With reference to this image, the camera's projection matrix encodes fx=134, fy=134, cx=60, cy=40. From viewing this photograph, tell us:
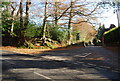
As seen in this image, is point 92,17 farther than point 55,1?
Yes

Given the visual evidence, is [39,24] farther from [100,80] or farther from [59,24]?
[100,80]

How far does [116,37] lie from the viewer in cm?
1762

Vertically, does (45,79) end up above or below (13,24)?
below

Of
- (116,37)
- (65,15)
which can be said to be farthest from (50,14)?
(116,37)

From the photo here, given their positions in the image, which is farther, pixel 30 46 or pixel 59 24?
pixel 59 24

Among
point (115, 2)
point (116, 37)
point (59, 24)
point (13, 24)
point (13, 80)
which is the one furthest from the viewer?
point (59, 24)

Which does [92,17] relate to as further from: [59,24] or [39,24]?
[39,24]

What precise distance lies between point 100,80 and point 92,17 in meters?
17.7

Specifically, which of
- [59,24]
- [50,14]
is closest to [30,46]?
[50,14]

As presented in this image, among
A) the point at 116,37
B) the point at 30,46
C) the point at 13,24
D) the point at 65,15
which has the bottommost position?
the point at 30,46

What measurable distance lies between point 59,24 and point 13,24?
29.4ft

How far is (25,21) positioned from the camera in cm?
1995

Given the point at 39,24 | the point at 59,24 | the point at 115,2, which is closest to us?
the point at 115,2

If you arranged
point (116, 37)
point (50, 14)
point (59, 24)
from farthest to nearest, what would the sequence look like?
point (59, 24) → point (50, 14) → point (116, 37)
